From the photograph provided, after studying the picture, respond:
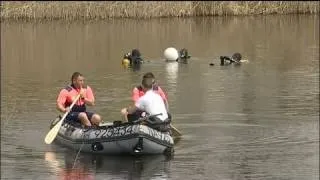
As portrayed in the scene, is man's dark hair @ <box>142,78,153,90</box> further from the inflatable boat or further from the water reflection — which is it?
the water reflection

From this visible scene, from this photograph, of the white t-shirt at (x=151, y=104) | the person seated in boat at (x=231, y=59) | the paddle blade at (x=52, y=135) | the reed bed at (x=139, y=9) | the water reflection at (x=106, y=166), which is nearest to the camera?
the water reflection at (x=106, y=166)

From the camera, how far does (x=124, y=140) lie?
14000mm

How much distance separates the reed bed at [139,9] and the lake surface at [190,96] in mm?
6931

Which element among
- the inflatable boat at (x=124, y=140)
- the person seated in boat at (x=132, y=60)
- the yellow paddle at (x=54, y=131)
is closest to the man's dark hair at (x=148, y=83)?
the inflatable boat at (x=124, y=140)

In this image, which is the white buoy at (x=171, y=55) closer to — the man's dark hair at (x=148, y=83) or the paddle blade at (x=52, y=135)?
the paddle blade at (x=52, y=135)

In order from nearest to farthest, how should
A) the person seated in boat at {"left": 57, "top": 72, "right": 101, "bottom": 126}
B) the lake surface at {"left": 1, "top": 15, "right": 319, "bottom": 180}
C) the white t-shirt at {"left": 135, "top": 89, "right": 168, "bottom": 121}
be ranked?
the lake surface at {"left": 1, "top": 15, "right": 319, "bottom": 180} → the white t-shirt at {"left": 135, "top": 89, "right": 168, "bottom": 121} → the person seated in boat at {"left": 57, "top": 72, "right": 101, "bottom": 126}

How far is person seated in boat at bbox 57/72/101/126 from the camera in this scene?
50.0 feet

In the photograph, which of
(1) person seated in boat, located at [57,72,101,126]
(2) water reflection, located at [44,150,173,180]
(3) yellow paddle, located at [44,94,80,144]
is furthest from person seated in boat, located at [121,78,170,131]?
(3) yellow paddle, located at [44,94,80,144]

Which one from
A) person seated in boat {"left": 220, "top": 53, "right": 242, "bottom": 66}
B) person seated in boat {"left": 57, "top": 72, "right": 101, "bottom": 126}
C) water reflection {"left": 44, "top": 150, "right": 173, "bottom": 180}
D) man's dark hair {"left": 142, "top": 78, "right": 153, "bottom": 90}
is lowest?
water reflection {"left": 44, "top": 150, "right": 173, "bottom": 180}

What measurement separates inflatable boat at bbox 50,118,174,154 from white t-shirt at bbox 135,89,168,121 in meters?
0.33

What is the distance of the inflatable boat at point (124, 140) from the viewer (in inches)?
547

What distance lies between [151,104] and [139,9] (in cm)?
4180

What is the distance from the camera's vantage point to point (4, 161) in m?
14.1

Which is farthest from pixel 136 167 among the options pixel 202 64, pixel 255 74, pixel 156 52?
pixel 156 52
